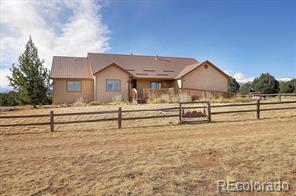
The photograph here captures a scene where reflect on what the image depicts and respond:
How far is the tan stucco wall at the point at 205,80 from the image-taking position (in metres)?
30.0

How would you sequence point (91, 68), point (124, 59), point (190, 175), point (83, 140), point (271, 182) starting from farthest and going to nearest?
point (124, 59)
point (91, 68)
point (83, 140)
point (190, 175)
point (271, 182)

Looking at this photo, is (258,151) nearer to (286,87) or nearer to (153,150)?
(153,150)

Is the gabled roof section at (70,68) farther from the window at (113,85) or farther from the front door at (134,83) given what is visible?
the front door at (134,83)

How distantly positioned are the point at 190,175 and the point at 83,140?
554cm

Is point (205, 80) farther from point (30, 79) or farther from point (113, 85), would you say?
point (30, 79)

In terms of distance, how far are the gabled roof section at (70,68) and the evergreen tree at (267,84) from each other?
4621cm

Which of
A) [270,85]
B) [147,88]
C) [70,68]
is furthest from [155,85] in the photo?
[270,85]

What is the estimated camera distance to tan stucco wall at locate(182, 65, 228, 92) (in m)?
30.0

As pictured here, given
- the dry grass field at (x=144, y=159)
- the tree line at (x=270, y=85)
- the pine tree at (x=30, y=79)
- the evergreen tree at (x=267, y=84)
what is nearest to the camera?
the dry grass field at (x=144, y=159)

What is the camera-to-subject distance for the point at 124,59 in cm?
3312

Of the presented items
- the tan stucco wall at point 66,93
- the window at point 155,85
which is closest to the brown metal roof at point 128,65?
the tan stucco wall at point 66,93

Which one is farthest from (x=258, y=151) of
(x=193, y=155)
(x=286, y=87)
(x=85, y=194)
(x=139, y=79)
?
(x=286, y=87)

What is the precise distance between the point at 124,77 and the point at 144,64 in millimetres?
5100

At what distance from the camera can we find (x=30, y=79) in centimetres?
2617
